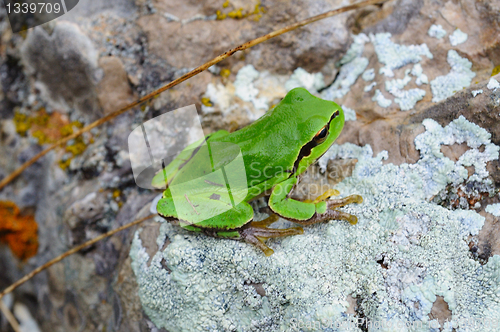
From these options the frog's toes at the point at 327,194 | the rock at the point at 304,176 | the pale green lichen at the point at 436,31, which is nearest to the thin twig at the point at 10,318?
the rock at the point at 304,176

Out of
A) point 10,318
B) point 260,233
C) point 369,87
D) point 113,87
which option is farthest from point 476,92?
point 10,318

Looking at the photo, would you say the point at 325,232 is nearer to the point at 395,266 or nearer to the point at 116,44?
the point at 395,266

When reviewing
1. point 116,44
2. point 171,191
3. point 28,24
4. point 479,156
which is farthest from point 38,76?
point 479,156

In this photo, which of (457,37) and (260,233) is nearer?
(260,233)

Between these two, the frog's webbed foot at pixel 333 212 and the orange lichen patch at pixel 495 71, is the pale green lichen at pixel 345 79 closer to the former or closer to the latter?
the orange lichen patch at pixel 495 71

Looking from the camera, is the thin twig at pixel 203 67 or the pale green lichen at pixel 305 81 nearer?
the thin twig at pixel 203 67

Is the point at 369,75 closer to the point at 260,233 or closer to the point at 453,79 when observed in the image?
the point at 453,79

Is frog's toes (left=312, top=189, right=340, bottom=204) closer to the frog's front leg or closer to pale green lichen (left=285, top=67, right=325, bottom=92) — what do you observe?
the frog's front leg

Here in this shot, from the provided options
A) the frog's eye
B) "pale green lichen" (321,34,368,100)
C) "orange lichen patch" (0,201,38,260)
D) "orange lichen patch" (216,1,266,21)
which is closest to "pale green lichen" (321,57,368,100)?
"pale green lichen" (321,34,368,100)
